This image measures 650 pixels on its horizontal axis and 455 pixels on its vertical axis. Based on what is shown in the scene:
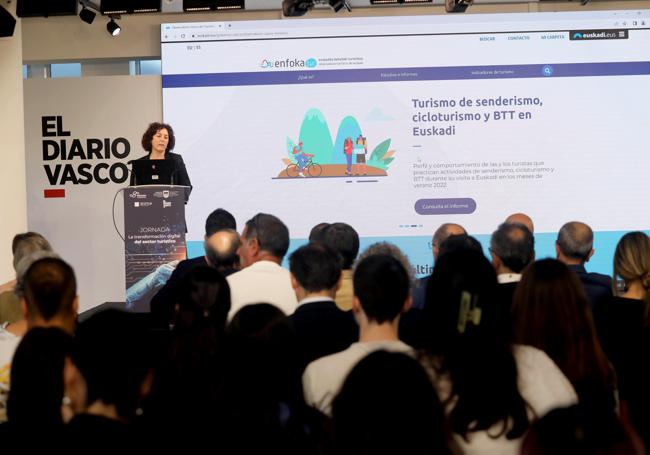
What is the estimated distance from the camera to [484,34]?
745 centimetres

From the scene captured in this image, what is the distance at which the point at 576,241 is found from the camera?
4172 millimetres

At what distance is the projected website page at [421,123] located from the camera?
7.44 metres

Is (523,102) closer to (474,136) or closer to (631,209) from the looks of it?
(474,136)

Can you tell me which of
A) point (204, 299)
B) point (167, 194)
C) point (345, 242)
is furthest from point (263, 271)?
point (167, 194)

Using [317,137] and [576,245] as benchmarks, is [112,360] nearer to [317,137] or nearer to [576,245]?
[576,245]

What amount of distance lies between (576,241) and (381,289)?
2.09 meters

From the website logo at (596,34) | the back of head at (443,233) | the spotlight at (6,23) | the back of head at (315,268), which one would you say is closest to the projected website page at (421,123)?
the website logo at (596,34)

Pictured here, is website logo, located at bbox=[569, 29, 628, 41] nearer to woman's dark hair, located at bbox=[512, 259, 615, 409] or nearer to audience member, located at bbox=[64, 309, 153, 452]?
woman's dark hair, located at bbox=[512, 259, 615, 409]

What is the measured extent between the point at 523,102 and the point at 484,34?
72 centimetres

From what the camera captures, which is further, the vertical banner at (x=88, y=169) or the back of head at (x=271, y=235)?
the vertical banner at (x=88, y=169)

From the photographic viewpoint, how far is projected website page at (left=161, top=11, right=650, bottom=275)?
744cm

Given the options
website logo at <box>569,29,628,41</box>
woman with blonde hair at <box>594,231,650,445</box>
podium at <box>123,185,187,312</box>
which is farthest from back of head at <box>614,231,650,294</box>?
website logo at <box>569,29,628,41</box>

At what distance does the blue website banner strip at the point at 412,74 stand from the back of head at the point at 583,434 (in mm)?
6212

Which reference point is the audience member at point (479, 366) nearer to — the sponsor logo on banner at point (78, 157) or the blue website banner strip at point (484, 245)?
the blue website banner strip at point (484, 245)
